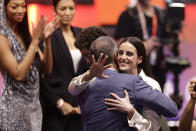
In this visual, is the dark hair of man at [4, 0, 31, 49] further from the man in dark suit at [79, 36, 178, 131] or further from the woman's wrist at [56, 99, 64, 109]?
the man in dark suit at [79, 36, 178, 131]

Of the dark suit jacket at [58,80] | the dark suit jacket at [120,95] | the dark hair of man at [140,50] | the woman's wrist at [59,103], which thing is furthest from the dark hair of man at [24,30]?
the dark suit jacket at [120,95]

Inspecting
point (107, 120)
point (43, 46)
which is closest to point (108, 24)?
point (43, 46)

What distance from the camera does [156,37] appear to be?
569 cm

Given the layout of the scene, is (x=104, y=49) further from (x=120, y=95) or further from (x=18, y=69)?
(x=18, y=69)

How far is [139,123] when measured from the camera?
8.71 ft

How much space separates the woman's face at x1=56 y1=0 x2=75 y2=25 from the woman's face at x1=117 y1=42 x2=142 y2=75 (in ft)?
3.86

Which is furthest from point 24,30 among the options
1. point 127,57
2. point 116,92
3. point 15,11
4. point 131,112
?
point 131,112

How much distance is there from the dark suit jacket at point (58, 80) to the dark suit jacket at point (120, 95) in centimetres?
118

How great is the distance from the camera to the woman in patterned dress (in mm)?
3148

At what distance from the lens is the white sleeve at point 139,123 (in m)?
2.63

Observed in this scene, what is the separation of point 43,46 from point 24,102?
81 cm

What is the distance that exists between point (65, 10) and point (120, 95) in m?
1.55

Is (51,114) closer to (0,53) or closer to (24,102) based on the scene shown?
(24,102)

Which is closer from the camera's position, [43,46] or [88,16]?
[43,46]
